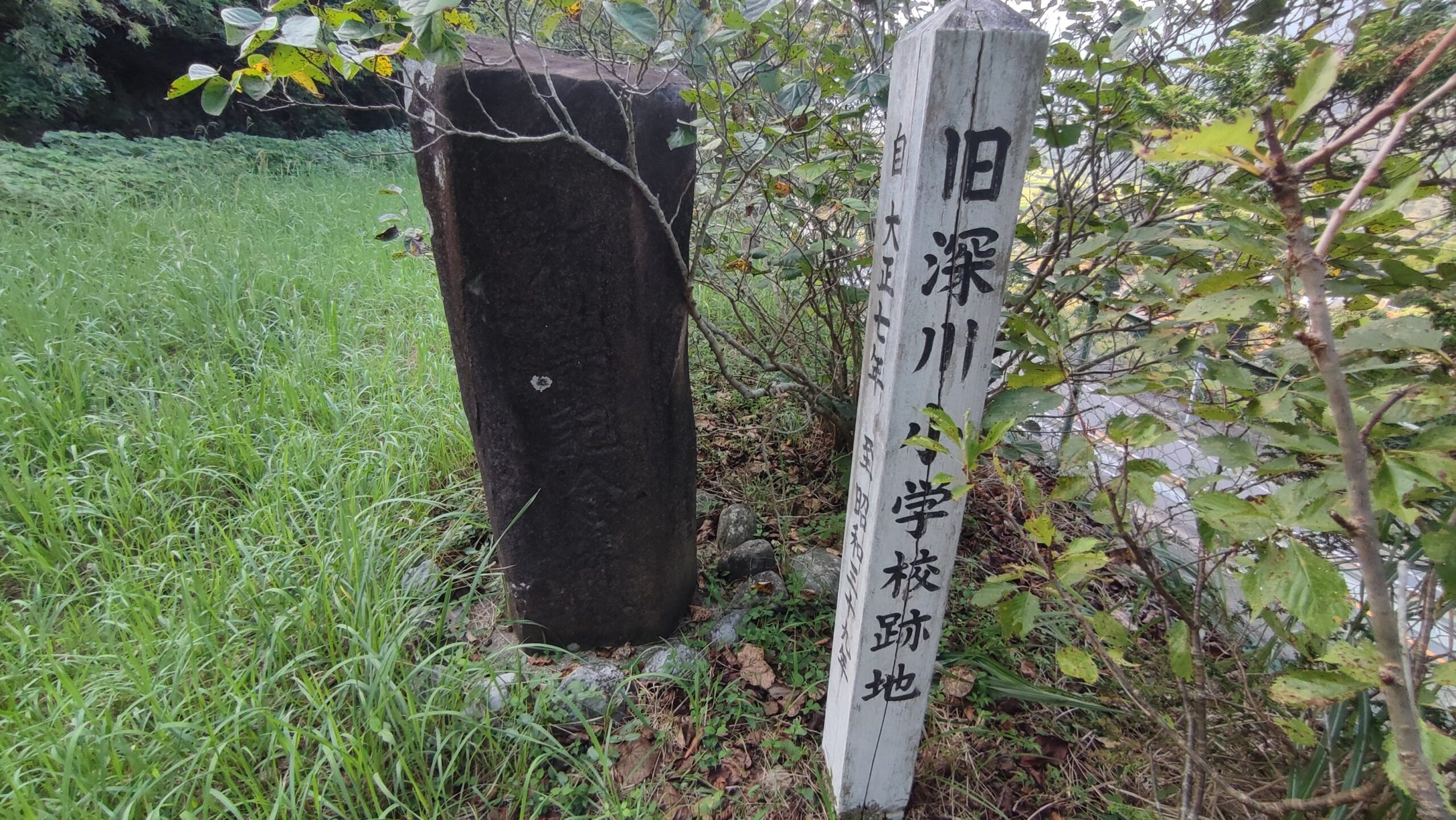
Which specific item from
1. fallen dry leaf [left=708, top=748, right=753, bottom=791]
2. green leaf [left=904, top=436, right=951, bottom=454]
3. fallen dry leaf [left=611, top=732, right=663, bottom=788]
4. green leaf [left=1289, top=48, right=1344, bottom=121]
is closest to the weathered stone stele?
fallen dry leaf [left=611, top=732, right=663, bottom=788]

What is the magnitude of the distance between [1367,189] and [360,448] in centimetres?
277

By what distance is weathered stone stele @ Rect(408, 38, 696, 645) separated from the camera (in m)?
1.44

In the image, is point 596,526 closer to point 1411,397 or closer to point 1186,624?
point 1186,624

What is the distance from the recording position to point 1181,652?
114cm

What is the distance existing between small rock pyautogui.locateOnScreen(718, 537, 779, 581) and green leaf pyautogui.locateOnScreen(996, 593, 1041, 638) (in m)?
1.12

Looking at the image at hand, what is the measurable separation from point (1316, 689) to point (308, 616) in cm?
199

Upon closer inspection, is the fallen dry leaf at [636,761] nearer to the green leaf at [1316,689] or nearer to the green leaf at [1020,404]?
the green leaf at [1020,404]

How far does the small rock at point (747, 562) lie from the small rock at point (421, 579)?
0.91 m

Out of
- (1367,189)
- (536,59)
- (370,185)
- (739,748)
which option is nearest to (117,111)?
(370,185)

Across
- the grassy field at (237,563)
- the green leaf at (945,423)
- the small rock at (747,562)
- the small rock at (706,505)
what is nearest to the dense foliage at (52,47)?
the grassy field at (237,563)

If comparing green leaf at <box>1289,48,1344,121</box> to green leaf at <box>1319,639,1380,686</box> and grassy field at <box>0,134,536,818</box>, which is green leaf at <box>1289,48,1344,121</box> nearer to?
green leaf at <box>1319,639,1380,686</box>

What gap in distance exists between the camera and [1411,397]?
0.72m

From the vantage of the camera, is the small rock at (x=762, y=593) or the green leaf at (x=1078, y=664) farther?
the small rock at (x=762, y=593)

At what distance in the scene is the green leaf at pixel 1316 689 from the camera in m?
0.79
